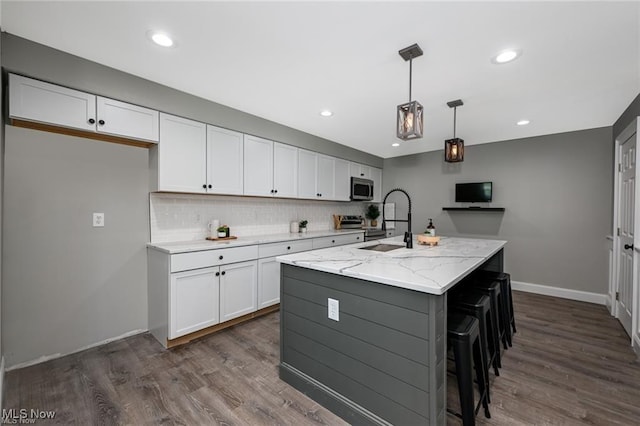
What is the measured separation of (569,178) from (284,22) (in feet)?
14.2

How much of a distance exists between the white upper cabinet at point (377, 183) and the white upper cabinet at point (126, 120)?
3928 millimetres

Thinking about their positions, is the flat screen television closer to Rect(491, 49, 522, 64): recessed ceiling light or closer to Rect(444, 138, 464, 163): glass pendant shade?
Rect(444, 138, 464, 163): glass pendant shade

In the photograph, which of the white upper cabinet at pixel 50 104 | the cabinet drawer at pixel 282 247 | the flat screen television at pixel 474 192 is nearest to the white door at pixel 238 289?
the cabinet drawer at pixel 282 247

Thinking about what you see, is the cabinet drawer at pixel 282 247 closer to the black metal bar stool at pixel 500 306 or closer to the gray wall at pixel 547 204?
the black metal bar stool at pixel 500 306

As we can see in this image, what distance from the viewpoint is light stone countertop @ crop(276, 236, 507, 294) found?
137 cm

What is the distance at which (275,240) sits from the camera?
10.7 feet

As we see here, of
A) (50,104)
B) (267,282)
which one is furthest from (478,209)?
(50,104)

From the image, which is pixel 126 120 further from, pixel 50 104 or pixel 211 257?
pixel 211 257

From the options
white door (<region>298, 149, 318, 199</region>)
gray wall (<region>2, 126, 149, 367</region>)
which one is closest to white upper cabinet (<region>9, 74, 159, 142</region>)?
gray wall (<region>2, 126, 149, 367</region>)

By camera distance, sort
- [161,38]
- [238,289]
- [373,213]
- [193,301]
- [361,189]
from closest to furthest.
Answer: [161,38] → [193,301] → [238,289] → [361,189] → [373,213]

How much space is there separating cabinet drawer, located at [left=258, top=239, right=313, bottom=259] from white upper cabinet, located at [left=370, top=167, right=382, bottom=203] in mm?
2359

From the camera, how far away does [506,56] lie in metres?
1.98

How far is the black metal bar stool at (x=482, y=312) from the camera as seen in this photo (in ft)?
6.06

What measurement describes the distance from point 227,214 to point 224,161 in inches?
27.6
